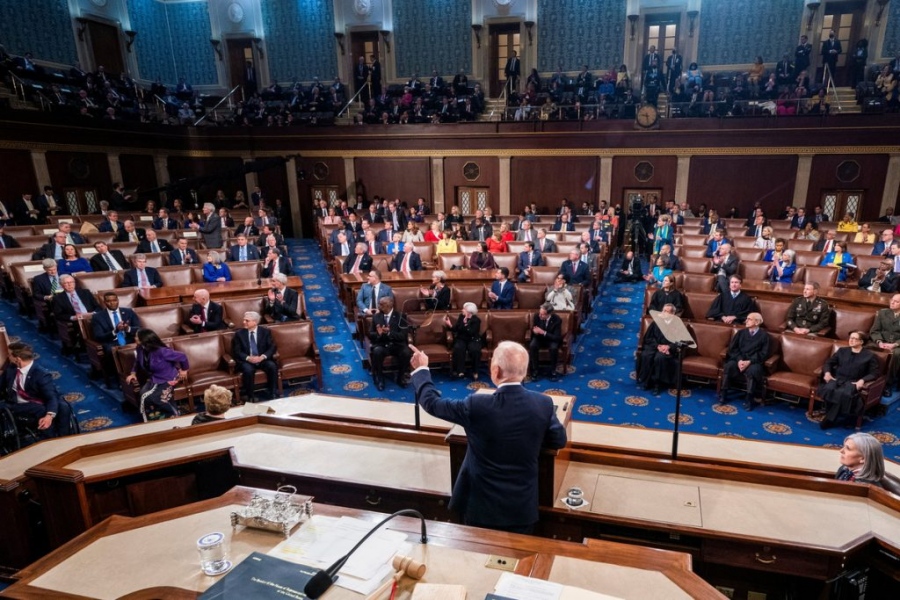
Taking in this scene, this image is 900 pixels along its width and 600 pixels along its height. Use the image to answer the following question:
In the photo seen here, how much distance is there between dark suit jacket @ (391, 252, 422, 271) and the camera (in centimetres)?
932

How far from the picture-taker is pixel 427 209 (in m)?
16.8

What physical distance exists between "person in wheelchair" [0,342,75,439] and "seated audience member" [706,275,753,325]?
7201mm

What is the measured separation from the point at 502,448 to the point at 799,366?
502cm

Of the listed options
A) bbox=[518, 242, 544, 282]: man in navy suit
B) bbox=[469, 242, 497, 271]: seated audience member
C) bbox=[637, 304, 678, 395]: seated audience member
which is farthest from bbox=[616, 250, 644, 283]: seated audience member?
bbox=[637, 304, 678, 395]: seated audience member

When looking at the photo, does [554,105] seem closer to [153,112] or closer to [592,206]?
[592,206]

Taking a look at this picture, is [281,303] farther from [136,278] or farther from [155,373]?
[136,278]

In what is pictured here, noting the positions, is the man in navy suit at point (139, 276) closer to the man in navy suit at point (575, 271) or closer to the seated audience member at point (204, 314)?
the seated audience member at point (204, 314)

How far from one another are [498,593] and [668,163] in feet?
48.8

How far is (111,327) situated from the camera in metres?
6.38

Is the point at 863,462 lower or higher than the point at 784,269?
higher

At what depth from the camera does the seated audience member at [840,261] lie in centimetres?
848

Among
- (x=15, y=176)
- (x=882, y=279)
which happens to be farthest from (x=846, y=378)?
(x=15, y=176)

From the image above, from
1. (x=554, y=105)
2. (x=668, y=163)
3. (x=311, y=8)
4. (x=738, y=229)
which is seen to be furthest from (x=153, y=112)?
(x=738, y=229)

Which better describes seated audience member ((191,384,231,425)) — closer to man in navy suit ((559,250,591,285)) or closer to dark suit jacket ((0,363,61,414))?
dark suit jacket ((0,363,61,414))
